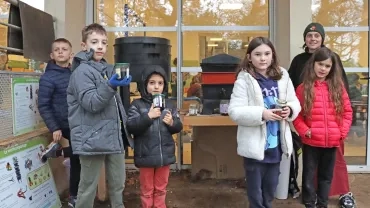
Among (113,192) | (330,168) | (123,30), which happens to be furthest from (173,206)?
(123,30)

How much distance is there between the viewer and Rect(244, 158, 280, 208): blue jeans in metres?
3.00

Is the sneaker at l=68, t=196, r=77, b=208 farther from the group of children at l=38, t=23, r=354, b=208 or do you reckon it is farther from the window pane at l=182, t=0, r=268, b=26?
the window pane at l=182, t=0, r=268, b=26

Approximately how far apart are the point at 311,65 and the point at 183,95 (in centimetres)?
229

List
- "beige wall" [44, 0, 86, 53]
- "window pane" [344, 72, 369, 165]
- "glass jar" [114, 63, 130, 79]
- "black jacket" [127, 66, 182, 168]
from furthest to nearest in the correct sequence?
"window pane" [344, 72, 369, 165] → "beige wall" [44, 0, 86, 53] → "black jacket" [127, 66, 182, 168] → "glass jar" [114, 63, 130, 79]

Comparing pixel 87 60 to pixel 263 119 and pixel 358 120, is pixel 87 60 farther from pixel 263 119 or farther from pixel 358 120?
pixel 358 120

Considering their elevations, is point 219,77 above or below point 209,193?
above

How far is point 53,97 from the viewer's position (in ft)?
11.5

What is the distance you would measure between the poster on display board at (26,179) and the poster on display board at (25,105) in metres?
0.17

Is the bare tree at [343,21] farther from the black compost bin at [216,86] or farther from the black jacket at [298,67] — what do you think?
the black compost bin at [216,86]

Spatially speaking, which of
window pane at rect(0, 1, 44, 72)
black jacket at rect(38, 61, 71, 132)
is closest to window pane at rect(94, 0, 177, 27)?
window pane at rect(0, 1, 44, 72)

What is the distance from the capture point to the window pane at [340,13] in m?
5.22

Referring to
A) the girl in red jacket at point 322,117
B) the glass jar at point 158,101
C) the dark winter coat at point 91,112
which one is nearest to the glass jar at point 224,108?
the girl in red jacket at point 322,117

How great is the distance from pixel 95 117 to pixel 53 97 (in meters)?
0.83

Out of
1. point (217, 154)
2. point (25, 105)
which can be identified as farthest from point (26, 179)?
point (217, 154)
